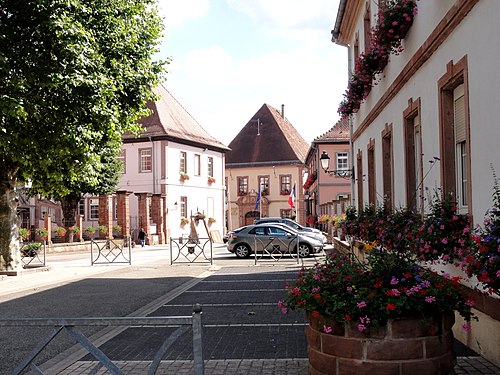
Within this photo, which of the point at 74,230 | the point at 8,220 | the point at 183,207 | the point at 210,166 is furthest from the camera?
the point at 210,166

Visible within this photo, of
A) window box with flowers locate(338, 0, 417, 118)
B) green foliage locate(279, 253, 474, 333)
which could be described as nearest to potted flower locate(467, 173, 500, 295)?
green foliage locate(279, 253, 474, 333)

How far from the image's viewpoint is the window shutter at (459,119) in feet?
26.2

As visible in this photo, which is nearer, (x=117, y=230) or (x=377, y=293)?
(x=377, y=293)

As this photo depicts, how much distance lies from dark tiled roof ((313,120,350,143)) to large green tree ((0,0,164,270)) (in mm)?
27537

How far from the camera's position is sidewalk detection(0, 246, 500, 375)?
261 inches

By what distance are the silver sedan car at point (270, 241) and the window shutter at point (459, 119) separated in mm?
16924

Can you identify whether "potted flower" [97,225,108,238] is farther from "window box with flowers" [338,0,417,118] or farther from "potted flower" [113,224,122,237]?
"window box with flowers" [338,0,417,118]

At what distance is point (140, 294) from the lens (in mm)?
14453

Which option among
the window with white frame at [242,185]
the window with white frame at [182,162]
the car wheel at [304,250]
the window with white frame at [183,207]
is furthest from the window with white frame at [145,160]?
the car wheel at [304,250]

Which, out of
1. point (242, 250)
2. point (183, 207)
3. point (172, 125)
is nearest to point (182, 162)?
point (172, 125)

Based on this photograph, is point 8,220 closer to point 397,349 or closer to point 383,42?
point 383,42

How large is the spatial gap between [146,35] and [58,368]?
14.5 m

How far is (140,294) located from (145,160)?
3480 cm

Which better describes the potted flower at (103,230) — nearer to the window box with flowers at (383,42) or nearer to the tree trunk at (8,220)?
the tree trunk at (8,220)
